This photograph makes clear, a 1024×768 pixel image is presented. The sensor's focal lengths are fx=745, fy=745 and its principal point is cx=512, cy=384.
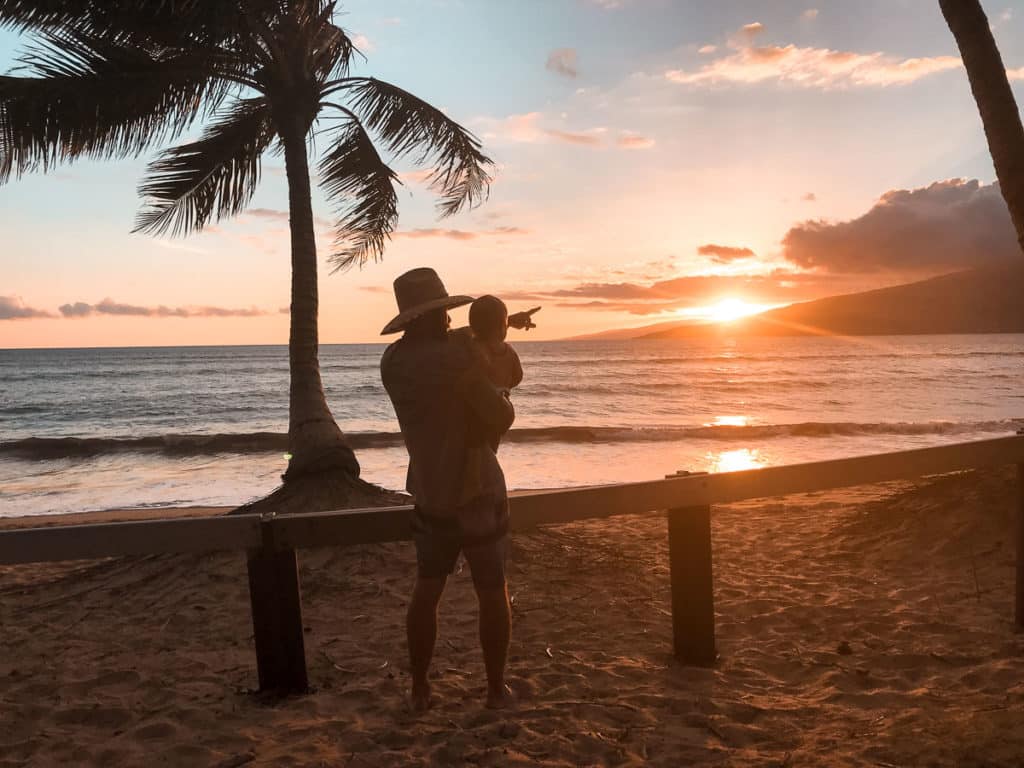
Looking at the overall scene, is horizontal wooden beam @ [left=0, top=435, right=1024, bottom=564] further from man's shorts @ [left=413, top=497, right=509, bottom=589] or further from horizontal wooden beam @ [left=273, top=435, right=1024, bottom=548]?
man's shorts @ [left=413, top=497, right=509, bottom=589]

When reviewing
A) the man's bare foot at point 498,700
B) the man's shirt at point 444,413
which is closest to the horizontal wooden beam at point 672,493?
the man's shirt at point 444,413

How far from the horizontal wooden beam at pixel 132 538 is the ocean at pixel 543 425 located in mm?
10299

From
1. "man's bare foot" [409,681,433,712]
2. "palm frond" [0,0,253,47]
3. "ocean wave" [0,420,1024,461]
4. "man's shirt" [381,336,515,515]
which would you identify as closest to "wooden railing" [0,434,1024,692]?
"man's shirt" [381,336,515,515]

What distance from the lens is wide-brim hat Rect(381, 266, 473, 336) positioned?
314 centimetres

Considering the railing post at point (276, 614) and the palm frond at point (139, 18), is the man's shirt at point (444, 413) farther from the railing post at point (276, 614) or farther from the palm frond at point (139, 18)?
the palm frond at point (139, 18)

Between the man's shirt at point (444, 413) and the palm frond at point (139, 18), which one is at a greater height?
the palm frond at point (139, 18)

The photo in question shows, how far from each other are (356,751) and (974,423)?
23.9 meters

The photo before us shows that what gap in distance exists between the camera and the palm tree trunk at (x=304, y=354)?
7.26 meters

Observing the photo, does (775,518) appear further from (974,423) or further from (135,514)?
(974,423)

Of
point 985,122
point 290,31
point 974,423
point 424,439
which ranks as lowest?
point 974,423

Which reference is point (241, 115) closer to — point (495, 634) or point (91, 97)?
point (91, 97)

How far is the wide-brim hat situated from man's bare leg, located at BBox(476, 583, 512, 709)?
121 cm

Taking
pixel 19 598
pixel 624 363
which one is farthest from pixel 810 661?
pixel 624 363

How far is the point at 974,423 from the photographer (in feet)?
72.7
